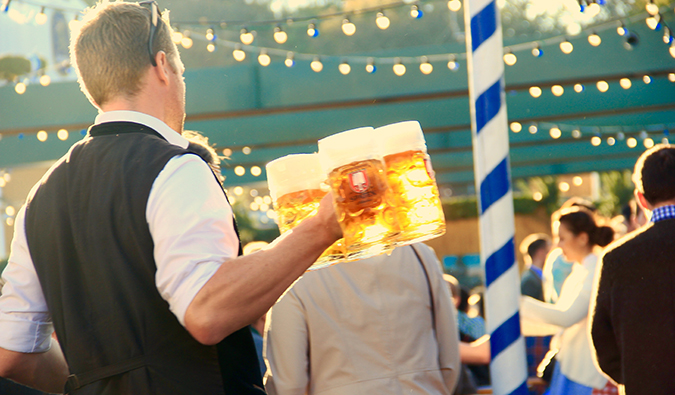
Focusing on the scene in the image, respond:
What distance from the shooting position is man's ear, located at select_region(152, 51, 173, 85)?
3.96 ft

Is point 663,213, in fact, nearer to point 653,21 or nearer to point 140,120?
point 140,120

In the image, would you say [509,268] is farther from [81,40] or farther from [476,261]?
[476,261]

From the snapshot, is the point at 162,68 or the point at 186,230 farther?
the point at 162,68

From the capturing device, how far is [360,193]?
38.5 inches

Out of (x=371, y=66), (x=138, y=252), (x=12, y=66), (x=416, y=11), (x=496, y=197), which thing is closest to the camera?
(x=138, y=252)

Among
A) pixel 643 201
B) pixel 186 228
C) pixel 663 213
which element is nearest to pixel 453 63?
pixel 643 201

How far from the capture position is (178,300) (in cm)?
101

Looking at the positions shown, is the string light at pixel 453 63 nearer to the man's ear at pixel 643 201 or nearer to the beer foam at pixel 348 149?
the man's ear at pixel 643 201

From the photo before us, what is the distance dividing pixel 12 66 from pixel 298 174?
544 centimetres

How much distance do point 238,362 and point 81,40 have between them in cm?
61

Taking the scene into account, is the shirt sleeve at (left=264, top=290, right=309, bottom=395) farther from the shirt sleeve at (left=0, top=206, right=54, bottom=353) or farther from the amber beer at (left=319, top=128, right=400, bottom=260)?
the amber beer at (left=319, top=128, right=400, bottom=260)

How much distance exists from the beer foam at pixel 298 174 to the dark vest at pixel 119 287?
0.16 m

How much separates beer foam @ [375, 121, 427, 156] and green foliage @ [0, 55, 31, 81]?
18.0 ft

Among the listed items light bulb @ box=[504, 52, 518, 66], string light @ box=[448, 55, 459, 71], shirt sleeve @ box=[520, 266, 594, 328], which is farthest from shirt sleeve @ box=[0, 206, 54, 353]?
string light @ box=[448, 55, 459, 71]
